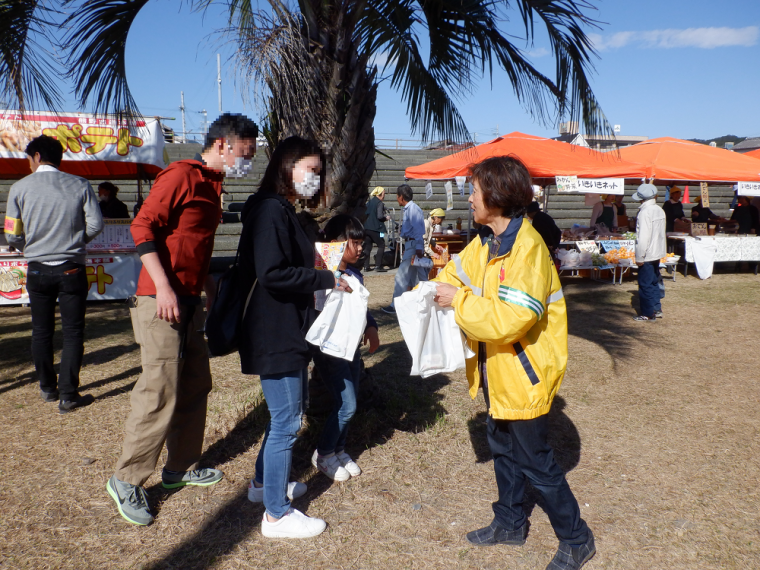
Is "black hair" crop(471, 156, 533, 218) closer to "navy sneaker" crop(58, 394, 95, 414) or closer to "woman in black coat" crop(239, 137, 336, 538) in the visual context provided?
"woman in black coat" crop(239, 137, 336, 538)

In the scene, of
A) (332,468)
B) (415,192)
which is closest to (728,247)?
(415,192)

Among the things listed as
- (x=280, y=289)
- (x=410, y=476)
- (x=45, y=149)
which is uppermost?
(x=45, y=149)

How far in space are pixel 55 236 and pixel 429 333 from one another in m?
2.96

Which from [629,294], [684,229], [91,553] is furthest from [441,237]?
[91,553]

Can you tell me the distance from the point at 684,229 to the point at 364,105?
10859mm

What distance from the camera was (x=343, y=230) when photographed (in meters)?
2.78

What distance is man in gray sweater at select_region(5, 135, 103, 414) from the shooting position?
3.87 metres

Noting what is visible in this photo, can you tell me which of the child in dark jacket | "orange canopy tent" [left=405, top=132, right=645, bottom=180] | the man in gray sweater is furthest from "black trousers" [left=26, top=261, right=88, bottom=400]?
"orange canopy tent" [left=405, top=132, right=645, bottom=180]

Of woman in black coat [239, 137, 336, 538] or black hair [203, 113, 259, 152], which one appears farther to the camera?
black hair [203, 113, 259, 152]

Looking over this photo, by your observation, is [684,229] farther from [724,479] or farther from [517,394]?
[517,394]

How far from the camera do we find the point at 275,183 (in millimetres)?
2396

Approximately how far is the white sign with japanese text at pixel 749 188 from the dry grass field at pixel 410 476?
7.76 m

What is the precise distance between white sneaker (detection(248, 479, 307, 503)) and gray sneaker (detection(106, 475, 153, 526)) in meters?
0.50

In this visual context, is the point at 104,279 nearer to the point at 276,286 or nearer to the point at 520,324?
the point at 276,286
